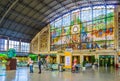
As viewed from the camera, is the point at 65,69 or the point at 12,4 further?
the point at 12,4

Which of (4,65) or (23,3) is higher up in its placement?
(23,3)

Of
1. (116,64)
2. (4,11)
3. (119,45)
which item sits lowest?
(116,64)

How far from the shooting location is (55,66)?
105ft

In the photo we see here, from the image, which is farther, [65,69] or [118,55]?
[118,55]

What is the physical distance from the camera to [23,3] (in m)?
50.0

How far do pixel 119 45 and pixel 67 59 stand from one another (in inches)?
939

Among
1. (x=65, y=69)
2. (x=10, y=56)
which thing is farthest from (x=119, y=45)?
(x=10, y=56)

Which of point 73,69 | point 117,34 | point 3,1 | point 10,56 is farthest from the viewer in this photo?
point 117,34

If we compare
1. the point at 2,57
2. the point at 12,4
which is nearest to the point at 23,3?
the point at 12,4

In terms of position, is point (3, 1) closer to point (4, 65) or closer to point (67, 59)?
point (4, 65)

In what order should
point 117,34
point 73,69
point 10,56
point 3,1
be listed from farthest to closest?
point 117,34 < point 3,1 < point 10,56 < point 73,69

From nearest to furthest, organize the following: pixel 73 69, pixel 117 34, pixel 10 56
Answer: pixel 73 69, pixel 10 56, pixel 117 34

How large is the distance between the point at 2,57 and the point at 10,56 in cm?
211

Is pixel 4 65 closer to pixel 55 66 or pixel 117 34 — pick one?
pixel 55 66
